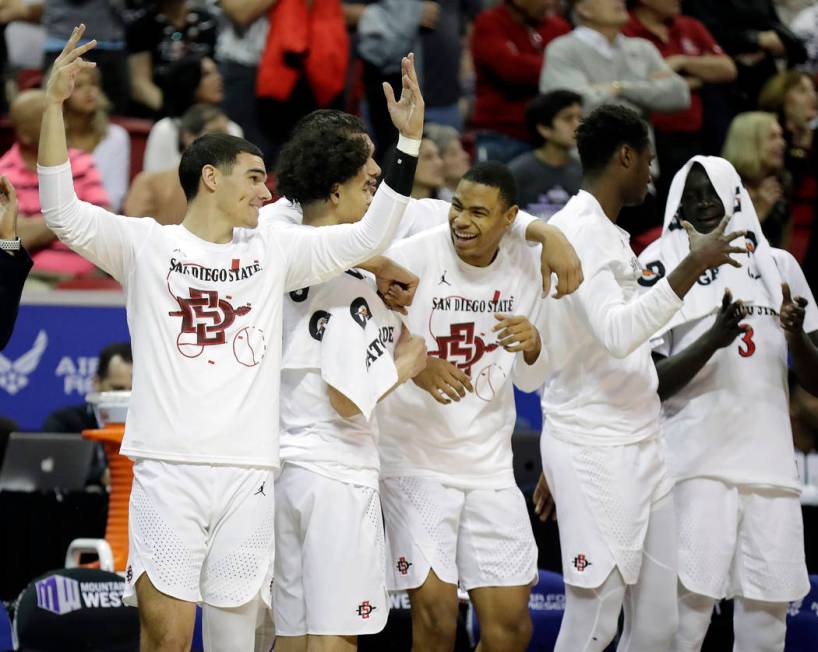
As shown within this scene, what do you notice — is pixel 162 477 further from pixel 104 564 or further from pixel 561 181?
pixel 561 181

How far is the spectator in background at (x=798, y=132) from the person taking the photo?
1052 centimetres

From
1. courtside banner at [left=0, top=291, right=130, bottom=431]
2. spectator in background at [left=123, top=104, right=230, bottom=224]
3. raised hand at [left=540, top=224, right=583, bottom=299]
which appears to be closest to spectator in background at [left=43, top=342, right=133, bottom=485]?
courtside banner at [left=0, top=291, right=130, bottom=431]

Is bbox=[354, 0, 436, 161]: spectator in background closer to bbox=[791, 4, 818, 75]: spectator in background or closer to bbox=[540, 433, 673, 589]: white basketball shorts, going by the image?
bbox=[791, 4, 818, 75]: spectator in background

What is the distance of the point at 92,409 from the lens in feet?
24.2

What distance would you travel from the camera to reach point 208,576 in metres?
4.90

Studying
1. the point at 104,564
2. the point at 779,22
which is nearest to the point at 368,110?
the point at 779,22

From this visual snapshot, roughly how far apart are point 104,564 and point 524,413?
9.77ft

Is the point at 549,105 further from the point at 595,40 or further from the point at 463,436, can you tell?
the point at 463,436

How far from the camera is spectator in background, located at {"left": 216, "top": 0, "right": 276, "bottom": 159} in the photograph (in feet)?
31.9

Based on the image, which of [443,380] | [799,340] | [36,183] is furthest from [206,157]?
[36,183]

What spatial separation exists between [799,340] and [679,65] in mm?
4640

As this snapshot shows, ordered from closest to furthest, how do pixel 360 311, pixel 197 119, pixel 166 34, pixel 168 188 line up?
pixel 360 311
pixel 168 188
pixel 197 119
pixel 166 34

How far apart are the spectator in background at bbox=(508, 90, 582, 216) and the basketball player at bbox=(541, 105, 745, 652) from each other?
3188 millimetres

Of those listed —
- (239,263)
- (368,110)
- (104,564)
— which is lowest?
(104,564)
